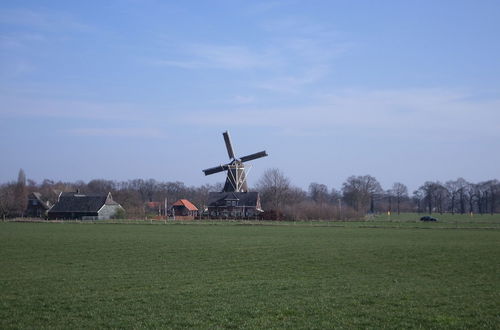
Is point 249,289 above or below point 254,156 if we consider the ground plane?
below

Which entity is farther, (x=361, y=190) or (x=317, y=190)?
(x=317, y=190)

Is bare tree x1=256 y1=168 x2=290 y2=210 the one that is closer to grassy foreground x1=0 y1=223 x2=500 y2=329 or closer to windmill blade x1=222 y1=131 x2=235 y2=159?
windmill blade x1=222 y1=131 x2=235 y2=159

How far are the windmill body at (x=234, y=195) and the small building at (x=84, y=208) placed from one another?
17394 millimetres

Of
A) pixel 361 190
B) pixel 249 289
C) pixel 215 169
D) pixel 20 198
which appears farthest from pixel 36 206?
pixel 249 289

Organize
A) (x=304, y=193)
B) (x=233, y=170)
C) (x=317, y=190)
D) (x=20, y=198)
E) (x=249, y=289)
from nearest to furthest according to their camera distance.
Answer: (x=249, y=289) → (x=233, y=170) → (x=20, y=198) → (x=304, y=193) → (x=317, y=190)

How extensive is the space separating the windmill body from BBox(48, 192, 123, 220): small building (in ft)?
57.1

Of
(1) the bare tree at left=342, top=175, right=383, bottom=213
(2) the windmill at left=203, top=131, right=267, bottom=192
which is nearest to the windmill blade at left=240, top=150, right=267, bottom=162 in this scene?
(2) the windmill at left=203, top=131, right=267, bottom=192

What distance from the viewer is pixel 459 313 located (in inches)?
496

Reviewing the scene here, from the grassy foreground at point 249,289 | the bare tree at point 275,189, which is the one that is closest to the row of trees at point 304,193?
the bare tree at point 275,189

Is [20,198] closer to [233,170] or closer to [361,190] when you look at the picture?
[233,170]

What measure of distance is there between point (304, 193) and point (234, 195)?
139 feet

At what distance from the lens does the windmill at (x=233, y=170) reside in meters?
92.1

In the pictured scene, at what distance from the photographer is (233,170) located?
92.1m

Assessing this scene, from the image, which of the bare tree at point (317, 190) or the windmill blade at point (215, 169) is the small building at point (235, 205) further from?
the bare tree at point (317, 190)
